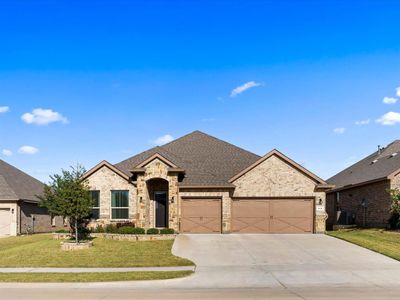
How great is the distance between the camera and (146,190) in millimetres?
29953

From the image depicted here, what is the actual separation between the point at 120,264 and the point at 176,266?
2518 mm

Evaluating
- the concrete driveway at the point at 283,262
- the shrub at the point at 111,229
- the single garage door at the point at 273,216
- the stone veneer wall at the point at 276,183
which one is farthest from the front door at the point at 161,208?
the stone veneer wall at the point at 276,183

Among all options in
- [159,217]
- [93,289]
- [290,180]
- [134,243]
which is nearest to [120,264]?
[93,289]

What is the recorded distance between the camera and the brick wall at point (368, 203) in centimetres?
3045

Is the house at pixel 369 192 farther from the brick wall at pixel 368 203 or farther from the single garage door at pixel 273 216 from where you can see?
the single garage door at pixel 273 216

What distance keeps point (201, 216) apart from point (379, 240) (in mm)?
11460

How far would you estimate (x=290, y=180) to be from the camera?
2961 cm

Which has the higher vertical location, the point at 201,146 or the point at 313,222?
the point at 201,146

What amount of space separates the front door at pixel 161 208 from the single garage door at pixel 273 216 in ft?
16.9

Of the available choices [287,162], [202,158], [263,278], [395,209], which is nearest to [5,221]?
[202,158]

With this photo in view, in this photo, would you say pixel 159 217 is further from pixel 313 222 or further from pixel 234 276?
pixel 234 276

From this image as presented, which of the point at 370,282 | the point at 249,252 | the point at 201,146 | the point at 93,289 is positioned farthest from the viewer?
the point at 201,146

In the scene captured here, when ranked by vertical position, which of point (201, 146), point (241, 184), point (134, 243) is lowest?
point (134, 243)

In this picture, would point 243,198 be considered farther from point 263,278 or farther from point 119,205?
point 263,278
